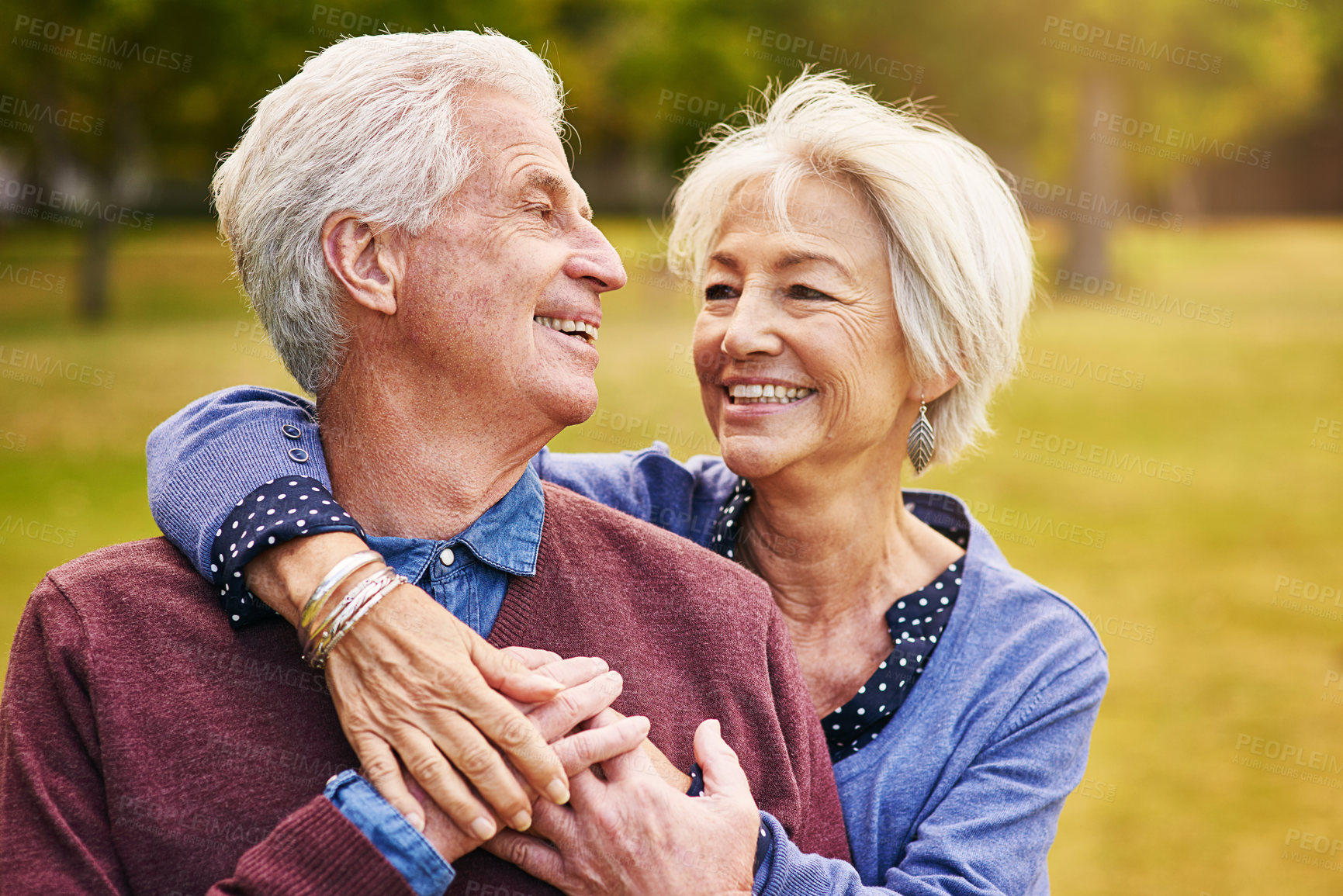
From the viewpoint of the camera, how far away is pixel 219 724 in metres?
1.85

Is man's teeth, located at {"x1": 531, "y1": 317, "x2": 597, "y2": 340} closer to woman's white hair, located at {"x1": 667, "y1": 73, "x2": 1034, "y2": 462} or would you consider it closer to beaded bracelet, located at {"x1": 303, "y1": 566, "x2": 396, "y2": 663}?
beaded bracelet, located at {"x1": 303, "y1": 566, "x2": 396, "y2": 663}

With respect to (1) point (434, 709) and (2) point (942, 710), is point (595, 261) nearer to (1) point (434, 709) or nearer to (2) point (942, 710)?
(1) point (434, 709)

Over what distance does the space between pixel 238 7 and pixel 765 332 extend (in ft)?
48.3

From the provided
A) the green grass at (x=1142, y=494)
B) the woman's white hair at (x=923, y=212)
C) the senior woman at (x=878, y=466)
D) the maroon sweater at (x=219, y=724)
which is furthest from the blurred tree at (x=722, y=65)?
the maroon sweater at (x=219, y=724)

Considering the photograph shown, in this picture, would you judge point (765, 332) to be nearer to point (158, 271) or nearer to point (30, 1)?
point (30, 1)

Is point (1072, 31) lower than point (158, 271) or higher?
higher

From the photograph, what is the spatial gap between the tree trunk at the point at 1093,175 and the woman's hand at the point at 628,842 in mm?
20658

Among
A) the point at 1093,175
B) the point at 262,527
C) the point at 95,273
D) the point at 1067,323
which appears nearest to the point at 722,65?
the point at 1093,175

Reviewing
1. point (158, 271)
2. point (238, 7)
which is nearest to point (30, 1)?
point (238, 7)

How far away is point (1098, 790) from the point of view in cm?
522

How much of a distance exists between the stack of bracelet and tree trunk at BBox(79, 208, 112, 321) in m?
17.4

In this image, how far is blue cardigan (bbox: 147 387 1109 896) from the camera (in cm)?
198

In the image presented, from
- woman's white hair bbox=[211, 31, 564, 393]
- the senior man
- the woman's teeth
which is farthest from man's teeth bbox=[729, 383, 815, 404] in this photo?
woman's white hair bbox=[211, 31, 564, 393]

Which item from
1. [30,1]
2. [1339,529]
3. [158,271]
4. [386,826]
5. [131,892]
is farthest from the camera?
[158,271]
